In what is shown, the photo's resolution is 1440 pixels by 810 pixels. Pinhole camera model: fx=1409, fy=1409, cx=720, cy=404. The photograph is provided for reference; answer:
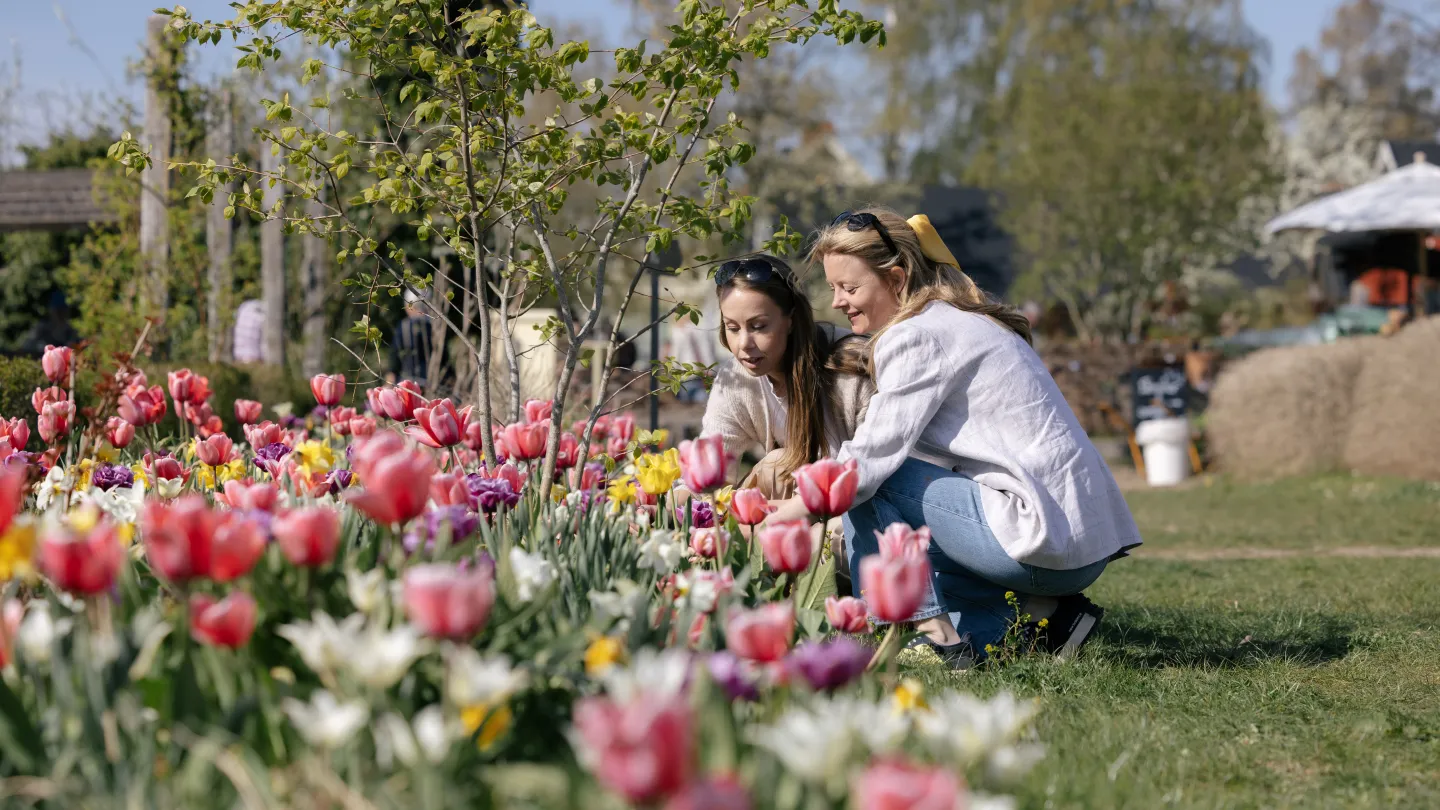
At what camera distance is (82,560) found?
176cm

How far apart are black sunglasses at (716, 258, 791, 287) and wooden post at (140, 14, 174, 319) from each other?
6.44 m

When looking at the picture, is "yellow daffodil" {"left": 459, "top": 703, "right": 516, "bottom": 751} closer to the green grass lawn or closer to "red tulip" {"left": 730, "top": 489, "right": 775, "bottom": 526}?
the green grass lawn

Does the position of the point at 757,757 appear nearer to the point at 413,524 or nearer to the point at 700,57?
the point at 413,524

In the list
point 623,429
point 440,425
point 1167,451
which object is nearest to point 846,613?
point 440,425

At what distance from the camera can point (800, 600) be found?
2949mm

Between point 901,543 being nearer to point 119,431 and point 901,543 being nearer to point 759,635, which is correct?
point 759,635

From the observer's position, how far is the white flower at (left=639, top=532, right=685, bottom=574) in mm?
2791

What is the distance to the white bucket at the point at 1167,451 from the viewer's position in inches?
484

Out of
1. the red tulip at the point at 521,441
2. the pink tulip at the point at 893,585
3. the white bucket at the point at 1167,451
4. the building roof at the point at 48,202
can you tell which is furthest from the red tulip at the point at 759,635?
the building roof at the point at 48,202

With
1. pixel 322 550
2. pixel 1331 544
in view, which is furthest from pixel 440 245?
pixel 322 550

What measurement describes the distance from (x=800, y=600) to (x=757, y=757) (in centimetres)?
114

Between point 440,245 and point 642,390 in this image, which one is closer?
point 440,245

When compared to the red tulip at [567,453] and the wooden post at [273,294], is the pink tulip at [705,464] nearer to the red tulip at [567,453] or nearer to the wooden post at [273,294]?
the red tulip at [567,453]

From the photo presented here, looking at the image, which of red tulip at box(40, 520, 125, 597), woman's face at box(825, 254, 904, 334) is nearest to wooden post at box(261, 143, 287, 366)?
woman's face at box(825, 254, 904, 334)
